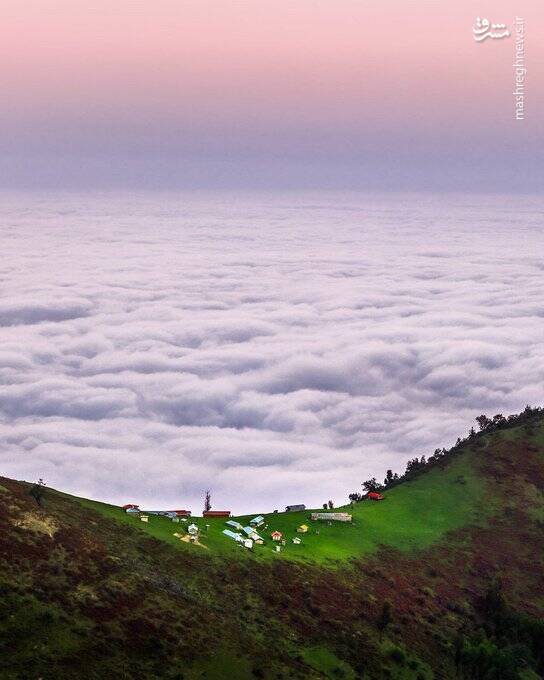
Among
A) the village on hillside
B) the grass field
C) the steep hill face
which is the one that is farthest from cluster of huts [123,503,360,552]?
the steep hill face

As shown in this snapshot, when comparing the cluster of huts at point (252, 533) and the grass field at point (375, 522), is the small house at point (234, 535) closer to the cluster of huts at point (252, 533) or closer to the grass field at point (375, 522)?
the cluster of huts at point (252, 533)

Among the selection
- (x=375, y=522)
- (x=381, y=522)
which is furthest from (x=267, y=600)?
(x=381, y=522)

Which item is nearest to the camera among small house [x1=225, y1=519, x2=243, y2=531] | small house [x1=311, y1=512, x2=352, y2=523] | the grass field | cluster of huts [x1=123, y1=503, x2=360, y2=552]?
the grass field

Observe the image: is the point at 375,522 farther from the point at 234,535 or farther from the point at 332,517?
the point at 234,535

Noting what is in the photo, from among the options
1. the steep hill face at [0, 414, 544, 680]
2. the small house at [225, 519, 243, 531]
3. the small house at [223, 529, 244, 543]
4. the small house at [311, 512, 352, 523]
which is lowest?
the steep hill face at [0, 414, 544, 680]

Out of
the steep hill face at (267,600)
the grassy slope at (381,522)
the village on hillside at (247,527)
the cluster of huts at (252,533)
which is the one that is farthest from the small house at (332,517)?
the cluster of huts at (252,533)

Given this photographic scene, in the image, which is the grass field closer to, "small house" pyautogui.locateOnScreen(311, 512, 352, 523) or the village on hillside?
the village on hillside
